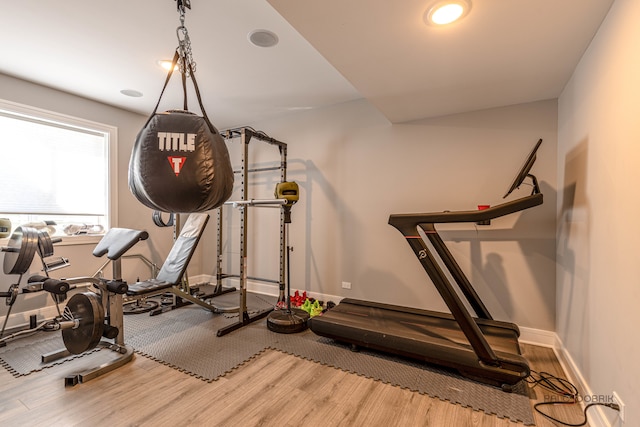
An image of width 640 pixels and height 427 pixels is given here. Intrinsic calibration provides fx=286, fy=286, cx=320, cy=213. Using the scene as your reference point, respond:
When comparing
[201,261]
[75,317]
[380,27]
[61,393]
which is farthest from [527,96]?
[201,261]

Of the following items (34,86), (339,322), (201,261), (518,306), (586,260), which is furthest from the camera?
(201,261)

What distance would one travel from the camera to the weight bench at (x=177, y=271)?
2.79m

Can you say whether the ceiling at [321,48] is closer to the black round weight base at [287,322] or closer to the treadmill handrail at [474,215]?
the treadmill handrail at [474,215]

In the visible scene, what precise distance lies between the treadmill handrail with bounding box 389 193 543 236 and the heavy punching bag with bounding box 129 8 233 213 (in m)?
1.54

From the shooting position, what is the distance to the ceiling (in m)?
1.63

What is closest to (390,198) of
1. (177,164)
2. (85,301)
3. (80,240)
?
(177,164)

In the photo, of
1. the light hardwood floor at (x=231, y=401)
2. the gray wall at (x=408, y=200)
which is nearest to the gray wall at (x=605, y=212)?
the gray wall at (x=408, y=200)

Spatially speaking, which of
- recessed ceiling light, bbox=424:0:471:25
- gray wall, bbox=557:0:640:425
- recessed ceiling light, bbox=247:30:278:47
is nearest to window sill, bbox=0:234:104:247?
recessed ceiling light, bbox=247:30:278:47

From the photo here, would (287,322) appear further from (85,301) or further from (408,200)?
(408,200)

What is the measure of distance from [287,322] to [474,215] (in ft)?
6.66

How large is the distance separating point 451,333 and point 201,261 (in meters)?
4.24

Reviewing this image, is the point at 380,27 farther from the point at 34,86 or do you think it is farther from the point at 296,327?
the point at 34,86

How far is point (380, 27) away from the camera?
67.3 inches

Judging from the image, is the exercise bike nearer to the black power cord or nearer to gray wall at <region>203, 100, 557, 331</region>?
gray wall at <region>203, 100, 557, 331</region>
